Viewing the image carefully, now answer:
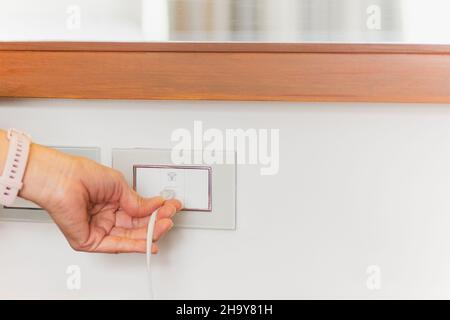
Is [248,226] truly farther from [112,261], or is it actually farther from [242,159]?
[112,261]

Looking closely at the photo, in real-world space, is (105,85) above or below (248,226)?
above

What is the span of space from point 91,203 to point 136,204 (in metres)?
0.06

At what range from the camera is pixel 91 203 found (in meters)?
0.73

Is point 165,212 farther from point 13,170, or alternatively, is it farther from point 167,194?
point 13,170

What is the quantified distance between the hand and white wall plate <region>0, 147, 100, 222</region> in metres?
0.07

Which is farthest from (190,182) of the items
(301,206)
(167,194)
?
(301,206)

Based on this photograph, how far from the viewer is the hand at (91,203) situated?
675 mm

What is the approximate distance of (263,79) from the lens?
718 mm

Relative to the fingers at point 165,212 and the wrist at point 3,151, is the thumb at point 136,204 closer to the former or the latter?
the fingers at point 165,212

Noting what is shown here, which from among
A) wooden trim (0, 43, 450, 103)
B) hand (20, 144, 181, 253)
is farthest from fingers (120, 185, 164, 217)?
wooden trim (0, 43, 450, 103)

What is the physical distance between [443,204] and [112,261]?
46cm

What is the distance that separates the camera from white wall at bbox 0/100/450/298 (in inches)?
29.1
